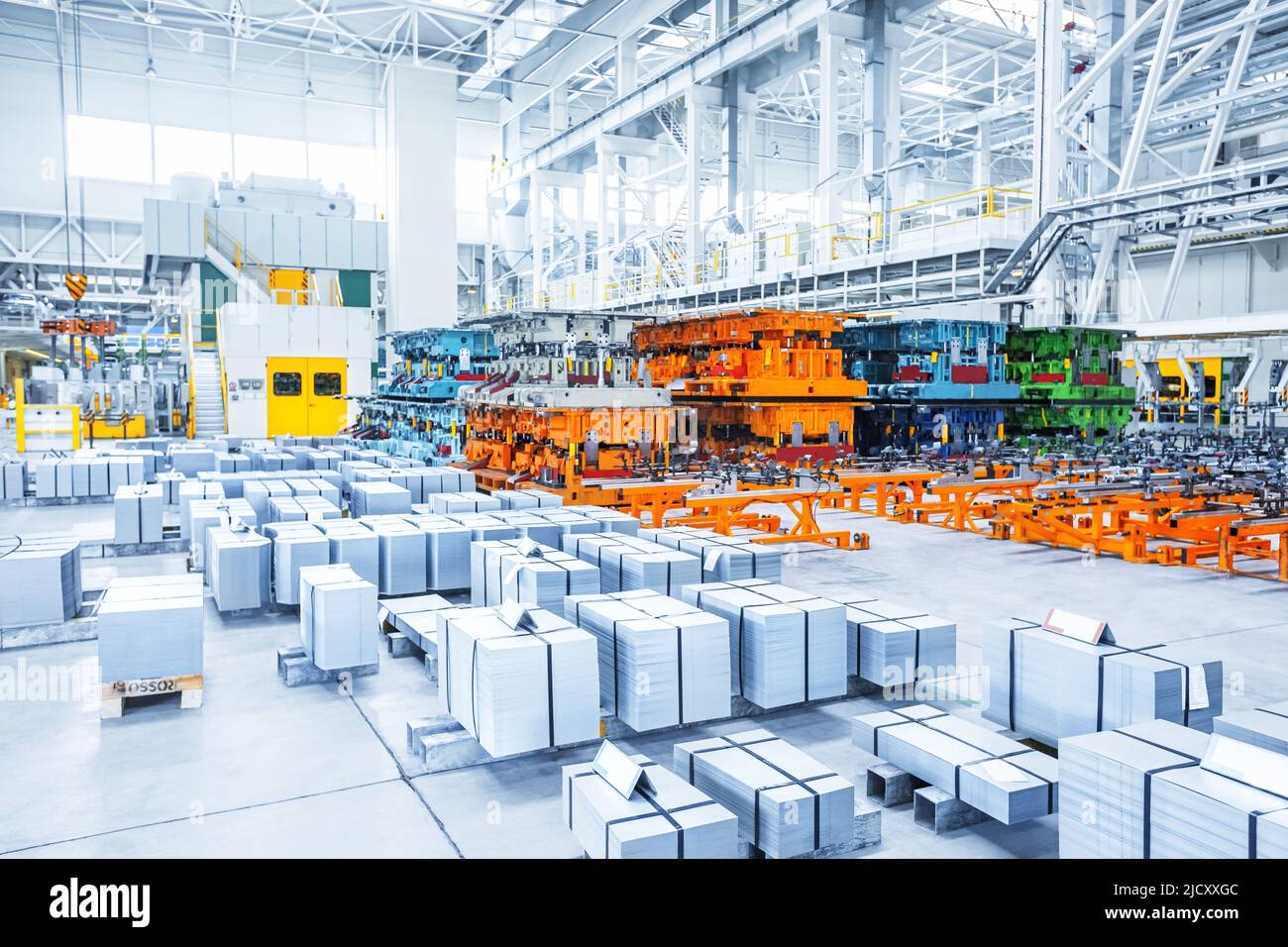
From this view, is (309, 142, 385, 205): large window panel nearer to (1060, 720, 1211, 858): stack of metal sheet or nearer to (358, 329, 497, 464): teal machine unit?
(358, 329, 497, 464): teal machine unit

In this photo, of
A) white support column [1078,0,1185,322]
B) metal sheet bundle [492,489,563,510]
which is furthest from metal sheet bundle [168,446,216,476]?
white support column [1078,0,1185,322]

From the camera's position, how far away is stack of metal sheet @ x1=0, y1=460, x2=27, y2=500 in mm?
12750

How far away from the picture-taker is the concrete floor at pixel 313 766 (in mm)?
3373

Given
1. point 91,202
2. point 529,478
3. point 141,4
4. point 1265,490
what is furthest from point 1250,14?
point 91,202

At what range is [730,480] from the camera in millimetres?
10594

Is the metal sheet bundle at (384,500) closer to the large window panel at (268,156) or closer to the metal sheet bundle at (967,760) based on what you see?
the metal sheet bundle at (967,760)

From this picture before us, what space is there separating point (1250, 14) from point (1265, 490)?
8.67 metres

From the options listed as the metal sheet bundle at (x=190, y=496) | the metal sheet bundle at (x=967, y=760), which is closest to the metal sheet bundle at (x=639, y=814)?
the metal sheet bundle at (x=967, y=760)

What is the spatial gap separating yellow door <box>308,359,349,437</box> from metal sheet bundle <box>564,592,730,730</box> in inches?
821

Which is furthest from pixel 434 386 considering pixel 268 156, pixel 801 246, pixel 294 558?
pixel 268 156

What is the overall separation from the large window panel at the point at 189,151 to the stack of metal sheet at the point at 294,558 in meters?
30.7

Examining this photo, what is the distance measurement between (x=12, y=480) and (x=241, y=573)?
8611 millimetres

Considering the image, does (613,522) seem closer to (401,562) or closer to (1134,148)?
(401,562)

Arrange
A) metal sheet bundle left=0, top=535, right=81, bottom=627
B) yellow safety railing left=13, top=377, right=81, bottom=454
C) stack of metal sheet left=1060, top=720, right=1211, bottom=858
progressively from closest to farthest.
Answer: stack of metal sheet left=1060, top=720, right=1211, bottom=858 < metal sheet bundle left=0, top=535, right=81, bottom=627 < yellow safety railing left=13, top=377, right=81, bottom=454
